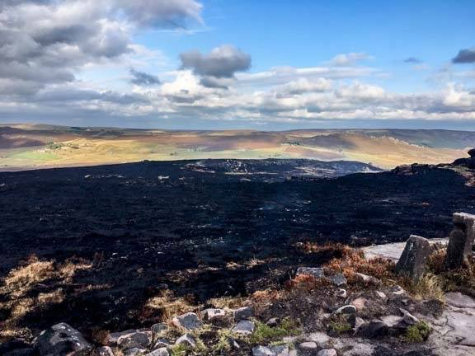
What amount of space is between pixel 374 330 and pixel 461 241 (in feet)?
18.9

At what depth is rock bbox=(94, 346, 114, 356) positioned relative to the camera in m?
9.23

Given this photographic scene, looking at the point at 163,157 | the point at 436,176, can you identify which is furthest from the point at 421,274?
the point at 163,157

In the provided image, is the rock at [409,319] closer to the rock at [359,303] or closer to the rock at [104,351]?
the rock at [359,303]

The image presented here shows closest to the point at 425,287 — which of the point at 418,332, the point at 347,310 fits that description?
the point at 418,332

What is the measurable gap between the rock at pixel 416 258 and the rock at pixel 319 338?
14.4 ft

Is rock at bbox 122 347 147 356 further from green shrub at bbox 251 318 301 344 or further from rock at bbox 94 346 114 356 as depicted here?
green shrub at bbox 251 318 301 344

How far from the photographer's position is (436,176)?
5434 centimetres

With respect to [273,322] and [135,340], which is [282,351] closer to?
[273,322]

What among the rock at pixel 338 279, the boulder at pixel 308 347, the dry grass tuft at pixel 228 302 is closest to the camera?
the boulder at pixel 308 347

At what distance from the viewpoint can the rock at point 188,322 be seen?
10383 mm

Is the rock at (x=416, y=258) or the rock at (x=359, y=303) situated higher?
the rock at (x=416, y=258)

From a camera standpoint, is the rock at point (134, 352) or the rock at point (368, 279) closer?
the rock at point (134, 352)

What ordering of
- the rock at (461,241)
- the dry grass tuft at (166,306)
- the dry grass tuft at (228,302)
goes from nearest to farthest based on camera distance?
the dry grass tuft at (228,302) → the dry grass tuft at (166,306) → the rock at (461,241)

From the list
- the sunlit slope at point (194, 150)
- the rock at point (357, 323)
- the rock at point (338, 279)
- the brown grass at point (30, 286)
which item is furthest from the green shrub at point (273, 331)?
the sunlit slope at point (194, 150)
